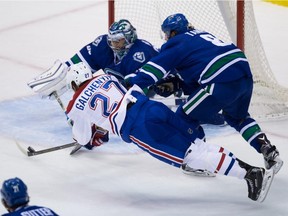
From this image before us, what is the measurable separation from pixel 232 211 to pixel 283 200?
28 cm

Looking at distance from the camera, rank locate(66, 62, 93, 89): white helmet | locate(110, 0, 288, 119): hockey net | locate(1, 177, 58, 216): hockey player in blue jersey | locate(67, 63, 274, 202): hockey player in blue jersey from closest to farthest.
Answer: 1. locate(1, 177, 58, 216): hockey player in blue jersey
2. locate(67, 63, 274, 202): hockey player in blue jersey
3. locate(66, 62, 93, 89): white helmet
4. locate(110, 0, 288, 119): hockey net

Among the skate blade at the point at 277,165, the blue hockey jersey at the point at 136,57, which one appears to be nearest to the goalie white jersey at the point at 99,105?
the blue hockey jersey at the point at 136,57

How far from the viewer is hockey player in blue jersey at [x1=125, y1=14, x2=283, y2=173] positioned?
517 centimetres

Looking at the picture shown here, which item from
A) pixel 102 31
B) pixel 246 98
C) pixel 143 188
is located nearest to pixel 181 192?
pixel 143 188

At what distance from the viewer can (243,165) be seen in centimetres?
510

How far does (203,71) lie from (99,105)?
1.80 ft

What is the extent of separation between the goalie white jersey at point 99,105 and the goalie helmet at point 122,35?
1.81ft

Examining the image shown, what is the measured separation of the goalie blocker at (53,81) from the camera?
5445 millimetres

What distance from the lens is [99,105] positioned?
5207 millimetres

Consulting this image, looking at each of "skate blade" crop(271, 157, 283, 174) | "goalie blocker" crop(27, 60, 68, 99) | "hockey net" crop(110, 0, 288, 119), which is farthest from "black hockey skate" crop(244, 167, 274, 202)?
"hockey net" crop(110, 0, 288, 119)

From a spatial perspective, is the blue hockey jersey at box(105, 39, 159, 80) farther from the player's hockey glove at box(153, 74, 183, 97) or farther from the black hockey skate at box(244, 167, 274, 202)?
the black hockey skate at box(244, 167, 274, 202)

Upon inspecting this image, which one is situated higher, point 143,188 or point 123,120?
point 123,120

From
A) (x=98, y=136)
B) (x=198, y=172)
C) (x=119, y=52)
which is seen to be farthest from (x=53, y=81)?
(x=198, y=172)

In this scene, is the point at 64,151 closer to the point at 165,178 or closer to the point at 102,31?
the point at 165,178
